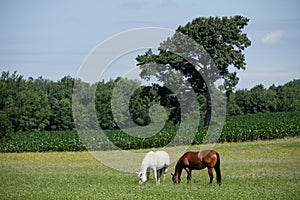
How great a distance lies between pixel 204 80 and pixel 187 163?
40.5m

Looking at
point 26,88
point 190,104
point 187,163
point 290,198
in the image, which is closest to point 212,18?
point 190,104

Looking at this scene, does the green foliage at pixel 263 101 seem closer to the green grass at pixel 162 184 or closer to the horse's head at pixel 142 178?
the green grass at pixel 162 184

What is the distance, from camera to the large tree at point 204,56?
60.9 metres

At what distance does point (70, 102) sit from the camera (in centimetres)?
10581

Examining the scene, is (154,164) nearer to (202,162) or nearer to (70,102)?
(202,162)

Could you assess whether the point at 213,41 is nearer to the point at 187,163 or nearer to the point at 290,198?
the point at 187,163

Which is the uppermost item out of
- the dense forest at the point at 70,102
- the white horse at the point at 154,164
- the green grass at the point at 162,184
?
the dense forest at the point at 70,102

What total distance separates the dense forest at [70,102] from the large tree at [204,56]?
261 centimetres

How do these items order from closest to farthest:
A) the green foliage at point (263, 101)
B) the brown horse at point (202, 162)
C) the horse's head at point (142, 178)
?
the brown horse at point (202, 162)
the horse's head at point (142, 178)
the green foliage at point (263, 101)

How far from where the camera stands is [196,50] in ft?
201

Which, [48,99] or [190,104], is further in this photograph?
[48,99]

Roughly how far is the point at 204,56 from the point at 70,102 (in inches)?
1971

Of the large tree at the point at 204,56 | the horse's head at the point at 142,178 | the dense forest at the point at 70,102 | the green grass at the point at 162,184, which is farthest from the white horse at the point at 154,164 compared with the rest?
the large tree at the point at 204,56

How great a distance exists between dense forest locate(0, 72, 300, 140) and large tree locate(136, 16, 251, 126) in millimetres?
2614
